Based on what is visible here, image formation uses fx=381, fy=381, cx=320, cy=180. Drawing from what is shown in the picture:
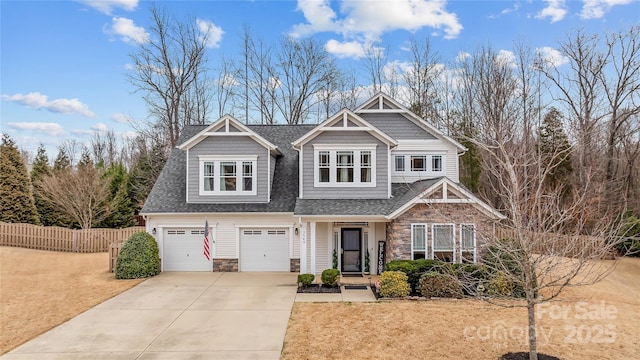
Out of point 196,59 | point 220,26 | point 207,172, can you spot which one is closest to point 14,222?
point 207,172

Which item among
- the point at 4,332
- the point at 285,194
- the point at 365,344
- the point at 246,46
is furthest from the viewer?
the point at 246,46

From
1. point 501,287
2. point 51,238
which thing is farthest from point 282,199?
point 51,238

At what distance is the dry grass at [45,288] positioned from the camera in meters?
10.3

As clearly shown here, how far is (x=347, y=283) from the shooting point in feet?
48.6

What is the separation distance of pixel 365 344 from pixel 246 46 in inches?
1168

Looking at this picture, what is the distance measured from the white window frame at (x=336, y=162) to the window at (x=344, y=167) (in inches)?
4.4

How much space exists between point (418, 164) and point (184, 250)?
11.9m

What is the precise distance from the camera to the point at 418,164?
→ 1881cm

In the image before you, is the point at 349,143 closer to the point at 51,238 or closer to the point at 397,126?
the point at 397,126

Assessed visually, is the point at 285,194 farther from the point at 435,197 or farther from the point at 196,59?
the point at 196,59

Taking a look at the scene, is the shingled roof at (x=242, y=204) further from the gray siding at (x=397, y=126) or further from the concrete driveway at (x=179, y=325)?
the gray siding at (x=397, y=126)

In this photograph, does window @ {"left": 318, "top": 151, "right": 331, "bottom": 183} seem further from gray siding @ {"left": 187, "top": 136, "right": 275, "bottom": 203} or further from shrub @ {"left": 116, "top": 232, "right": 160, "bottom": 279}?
shrub @ {"left": 116, "top": 232, "right": 160, "bottom": 279}

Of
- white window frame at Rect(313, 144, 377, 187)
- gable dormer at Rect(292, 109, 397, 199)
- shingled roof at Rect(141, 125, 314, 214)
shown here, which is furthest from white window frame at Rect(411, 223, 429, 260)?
shingled roof at Rect(141, 125, 314, 214)

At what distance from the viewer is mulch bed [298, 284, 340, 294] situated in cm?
1361
